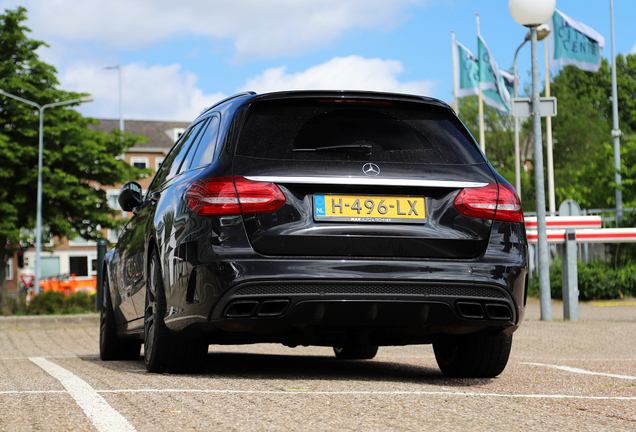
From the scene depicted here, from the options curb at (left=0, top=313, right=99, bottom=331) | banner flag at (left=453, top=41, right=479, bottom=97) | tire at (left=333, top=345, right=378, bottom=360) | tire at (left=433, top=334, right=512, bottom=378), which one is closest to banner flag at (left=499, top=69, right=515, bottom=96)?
banner flag at (left=453, top=41, right=479, bottom=97)

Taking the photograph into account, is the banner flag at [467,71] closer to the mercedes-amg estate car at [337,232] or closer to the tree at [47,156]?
the tree at [47,156]

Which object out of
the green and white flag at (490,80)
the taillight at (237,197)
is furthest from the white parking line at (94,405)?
the green and white flag at (490,80)

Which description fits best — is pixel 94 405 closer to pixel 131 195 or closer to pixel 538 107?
pixel 131 195

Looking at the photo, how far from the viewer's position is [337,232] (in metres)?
4.79

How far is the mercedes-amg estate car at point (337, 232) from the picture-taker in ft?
15.7

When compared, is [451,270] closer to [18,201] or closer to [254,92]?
[254,92]

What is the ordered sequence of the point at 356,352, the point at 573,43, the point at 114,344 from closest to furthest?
the point at 114,344, the point at 356,352, the point at 573,43

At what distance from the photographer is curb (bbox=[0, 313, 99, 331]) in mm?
16000

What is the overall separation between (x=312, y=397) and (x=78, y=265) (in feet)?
245

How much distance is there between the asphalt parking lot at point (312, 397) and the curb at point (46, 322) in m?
9.17

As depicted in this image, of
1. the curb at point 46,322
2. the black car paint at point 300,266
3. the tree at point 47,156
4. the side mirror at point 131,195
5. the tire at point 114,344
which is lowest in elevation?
the curb at point 46,322

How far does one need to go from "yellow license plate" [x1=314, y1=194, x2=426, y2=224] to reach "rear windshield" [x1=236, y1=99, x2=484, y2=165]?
246 millimetres

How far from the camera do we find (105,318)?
7.89 metres

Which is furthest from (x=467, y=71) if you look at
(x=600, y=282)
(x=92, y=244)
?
(x=92, y=244)
